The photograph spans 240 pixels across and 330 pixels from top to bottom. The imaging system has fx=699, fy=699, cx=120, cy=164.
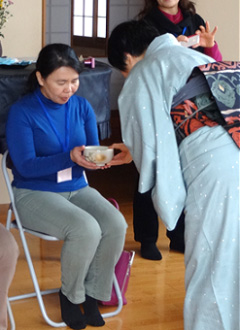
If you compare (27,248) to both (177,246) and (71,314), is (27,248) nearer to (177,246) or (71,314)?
(71,314)

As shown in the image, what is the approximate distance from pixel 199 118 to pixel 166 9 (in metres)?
1.47

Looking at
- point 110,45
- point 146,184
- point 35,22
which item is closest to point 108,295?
point 146,184

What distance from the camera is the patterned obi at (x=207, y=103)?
2047 millimetres

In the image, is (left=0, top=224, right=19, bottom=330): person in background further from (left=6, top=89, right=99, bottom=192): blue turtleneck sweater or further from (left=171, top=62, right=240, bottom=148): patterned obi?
(left=171, top=62, right=240, bottom=148): patterned obi

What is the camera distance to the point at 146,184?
2.10 m

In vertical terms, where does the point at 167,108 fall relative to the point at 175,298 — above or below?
above

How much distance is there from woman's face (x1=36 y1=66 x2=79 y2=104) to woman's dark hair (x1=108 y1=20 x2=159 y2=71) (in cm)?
30

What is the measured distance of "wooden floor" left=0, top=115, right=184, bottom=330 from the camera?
9.04 feet

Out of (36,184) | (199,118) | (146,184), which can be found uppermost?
(199,118)

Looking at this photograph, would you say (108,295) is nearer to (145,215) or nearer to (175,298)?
(175,298)

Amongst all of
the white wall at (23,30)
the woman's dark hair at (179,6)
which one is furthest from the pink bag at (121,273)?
the white wall at (23,30)

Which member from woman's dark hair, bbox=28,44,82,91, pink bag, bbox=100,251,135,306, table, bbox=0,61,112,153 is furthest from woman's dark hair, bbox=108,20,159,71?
pink bag, bbox=100,251,135,306

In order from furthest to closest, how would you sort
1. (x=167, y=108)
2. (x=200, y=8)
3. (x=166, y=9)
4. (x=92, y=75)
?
1. (x=200, y=8)
2. (x=166, y=9)
3. (x=92, y=75)
4. (x=167, y=108)

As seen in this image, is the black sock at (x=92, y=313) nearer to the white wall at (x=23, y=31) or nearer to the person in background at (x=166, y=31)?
the person in background at (x=166, y=31)
